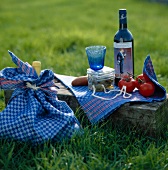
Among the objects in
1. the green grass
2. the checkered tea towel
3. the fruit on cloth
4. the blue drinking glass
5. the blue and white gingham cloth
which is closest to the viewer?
the green grass

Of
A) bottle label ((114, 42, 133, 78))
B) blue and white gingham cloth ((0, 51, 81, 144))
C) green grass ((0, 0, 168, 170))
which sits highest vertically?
bottle label ((114, 42, 133, 78))

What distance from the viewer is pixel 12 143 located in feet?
9.91

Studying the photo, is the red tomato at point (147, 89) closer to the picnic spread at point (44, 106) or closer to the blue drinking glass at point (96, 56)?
the picnic spread at point (44, 106)

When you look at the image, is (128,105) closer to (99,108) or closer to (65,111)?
(99,108)

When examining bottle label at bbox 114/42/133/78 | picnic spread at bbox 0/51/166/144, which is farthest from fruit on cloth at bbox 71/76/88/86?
bottle label at bbox 114/42/133/78

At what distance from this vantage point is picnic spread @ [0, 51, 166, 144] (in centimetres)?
302

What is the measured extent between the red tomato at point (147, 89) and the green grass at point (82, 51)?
11.6 inches

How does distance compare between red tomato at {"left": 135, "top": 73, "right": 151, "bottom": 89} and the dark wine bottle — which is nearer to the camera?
red tomato at {"left": 135, "top": 73, "right": 151, "bottom": 89}

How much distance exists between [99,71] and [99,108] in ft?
1.08

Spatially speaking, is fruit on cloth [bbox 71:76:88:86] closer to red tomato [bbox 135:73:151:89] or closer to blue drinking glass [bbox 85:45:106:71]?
blue drinking glass [bbox 85:45:106:71]

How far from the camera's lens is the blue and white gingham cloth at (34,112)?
3018 millimetres

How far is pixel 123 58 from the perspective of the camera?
3447 mm

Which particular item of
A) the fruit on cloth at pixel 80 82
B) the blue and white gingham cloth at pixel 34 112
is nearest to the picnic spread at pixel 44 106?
the blue and white gingham cloth at pixel 34 112

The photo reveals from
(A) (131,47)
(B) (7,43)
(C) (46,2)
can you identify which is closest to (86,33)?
(B) (7,43)
